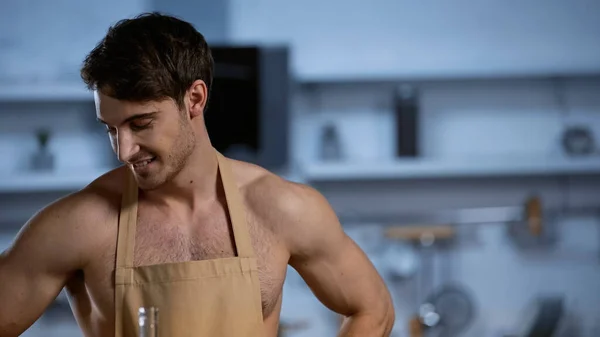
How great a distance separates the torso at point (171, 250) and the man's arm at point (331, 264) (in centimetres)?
5

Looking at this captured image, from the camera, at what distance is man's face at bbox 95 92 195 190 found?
1.63 m

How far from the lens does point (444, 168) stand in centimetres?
395

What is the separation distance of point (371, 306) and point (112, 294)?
0.55m

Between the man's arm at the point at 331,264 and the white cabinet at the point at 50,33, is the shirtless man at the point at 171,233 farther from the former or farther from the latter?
the white cabinet at the point at 50,33

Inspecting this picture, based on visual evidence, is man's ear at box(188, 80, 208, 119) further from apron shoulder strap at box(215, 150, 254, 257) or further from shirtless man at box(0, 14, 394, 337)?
apron shoulder strap at box(215, 150, 254, 257)

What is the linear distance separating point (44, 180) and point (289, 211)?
7.29 ft

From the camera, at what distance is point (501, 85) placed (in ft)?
13.6

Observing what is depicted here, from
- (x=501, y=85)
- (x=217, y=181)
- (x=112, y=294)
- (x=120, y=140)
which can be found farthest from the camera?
(x=501, y=85)

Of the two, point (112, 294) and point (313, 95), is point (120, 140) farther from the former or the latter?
point (313, 95)

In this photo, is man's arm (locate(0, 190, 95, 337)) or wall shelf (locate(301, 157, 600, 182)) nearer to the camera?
man's arm (locate(0, 190, 95, 337))

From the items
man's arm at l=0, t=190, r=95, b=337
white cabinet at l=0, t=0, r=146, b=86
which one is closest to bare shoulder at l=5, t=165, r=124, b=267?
man's arm at l=0, t=190, r=95, b=337

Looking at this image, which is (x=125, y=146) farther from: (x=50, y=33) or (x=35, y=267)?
(x=50, y=33)

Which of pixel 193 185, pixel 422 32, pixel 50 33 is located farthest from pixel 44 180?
pixel 193 185

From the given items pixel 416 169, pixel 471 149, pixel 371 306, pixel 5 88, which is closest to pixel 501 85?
pixel 471 149
